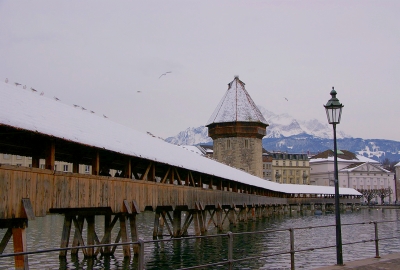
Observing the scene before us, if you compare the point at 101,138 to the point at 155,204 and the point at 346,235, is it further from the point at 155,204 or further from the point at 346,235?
the point at 346,235

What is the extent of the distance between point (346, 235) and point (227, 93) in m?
46.2

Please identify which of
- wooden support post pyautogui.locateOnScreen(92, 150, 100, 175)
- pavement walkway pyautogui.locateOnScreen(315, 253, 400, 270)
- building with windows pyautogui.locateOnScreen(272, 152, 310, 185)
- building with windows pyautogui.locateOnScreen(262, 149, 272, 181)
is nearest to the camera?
pavement walkway pyautogui.locateOnScreen(315, 253, 400, 270)

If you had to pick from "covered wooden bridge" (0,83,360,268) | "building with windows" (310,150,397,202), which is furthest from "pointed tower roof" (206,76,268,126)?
"building with windows" (310,150,397,202)

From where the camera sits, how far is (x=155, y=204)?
2055 cm

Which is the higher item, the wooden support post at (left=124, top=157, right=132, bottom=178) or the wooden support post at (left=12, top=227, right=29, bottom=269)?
the wooden support post at (left=124, top=157, right=132, bottom=178)

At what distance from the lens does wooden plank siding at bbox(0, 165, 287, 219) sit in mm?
11805

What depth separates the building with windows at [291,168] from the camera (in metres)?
118

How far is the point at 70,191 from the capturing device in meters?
14.4

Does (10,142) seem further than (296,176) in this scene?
No

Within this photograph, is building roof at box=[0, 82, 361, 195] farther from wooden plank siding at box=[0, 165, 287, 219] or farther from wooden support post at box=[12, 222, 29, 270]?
wooden support post at box=[12, 222, 29, 270]

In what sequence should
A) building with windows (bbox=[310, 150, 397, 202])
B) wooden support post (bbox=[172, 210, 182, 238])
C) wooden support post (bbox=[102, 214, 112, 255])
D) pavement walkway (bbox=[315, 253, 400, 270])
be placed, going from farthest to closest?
1. building with windows (bbox=[310, 150, 397, 202])
2. wooden support post (bbox=[172, 210, 182, 238])
3. wooden support post (bbox=[102, 214, 112, 255])
4. pavement walkway (bbox=[315, 253, 400, 270])

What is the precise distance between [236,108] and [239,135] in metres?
Result: 4.18

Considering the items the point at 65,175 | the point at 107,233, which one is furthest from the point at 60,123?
the point at 107,233

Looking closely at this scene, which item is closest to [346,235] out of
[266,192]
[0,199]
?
[0,199]
